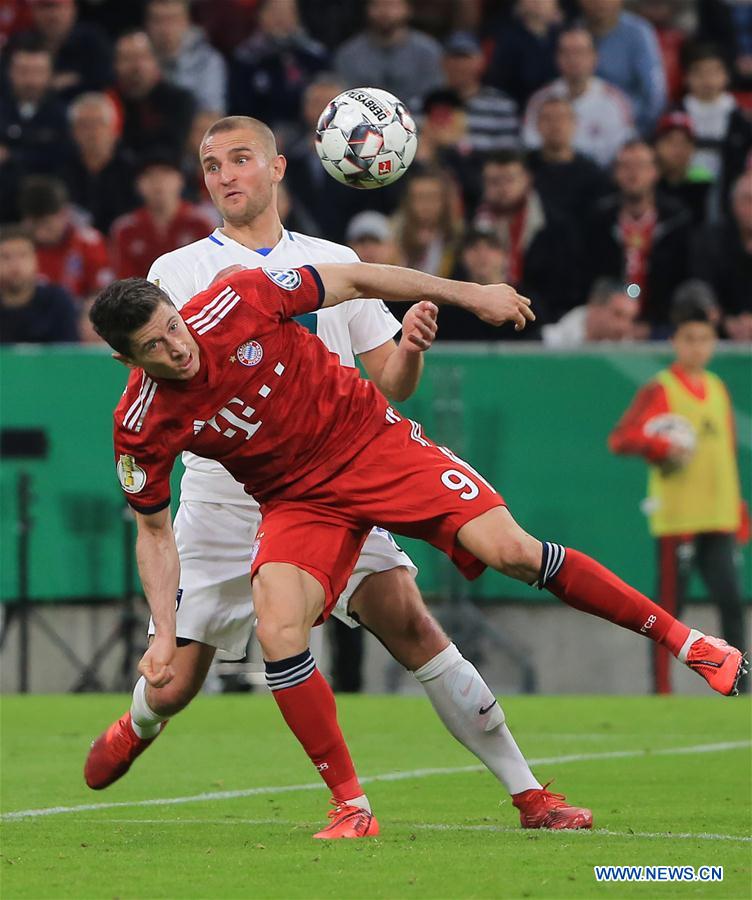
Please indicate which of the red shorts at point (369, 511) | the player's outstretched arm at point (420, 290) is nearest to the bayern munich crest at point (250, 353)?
the player's outstretched arm at point (420, 290)

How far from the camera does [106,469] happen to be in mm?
12125

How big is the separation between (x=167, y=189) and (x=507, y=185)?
2.56 metres

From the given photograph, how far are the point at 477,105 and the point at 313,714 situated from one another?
406 inches

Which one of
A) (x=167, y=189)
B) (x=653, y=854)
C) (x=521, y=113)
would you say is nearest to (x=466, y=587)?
(x=167, y=189)

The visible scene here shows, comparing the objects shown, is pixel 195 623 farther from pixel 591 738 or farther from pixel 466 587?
pixel 466 587

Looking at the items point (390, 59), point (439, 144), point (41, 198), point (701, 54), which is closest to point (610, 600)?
point (41, 198)

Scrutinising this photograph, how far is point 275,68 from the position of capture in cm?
1574

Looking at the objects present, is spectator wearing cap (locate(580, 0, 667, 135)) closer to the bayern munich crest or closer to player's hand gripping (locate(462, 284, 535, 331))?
player's hand gripping (locate(462, 284, 535, 331))

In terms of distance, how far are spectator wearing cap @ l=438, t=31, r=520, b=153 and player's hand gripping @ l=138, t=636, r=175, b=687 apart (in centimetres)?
985

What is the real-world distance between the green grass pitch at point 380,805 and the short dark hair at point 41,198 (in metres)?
3.93

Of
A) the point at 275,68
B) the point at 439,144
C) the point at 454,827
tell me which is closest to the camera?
the point at 454,827

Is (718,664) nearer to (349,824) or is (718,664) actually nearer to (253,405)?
(349,824)

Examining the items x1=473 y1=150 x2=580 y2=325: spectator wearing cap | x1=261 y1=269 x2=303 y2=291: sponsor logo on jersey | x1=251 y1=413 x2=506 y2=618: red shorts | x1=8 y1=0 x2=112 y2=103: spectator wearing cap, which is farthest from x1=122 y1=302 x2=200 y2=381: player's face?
x1=8 y1=0 x2=112 y2=103: spectator wearing cap

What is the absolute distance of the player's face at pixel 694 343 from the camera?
11820 mm
